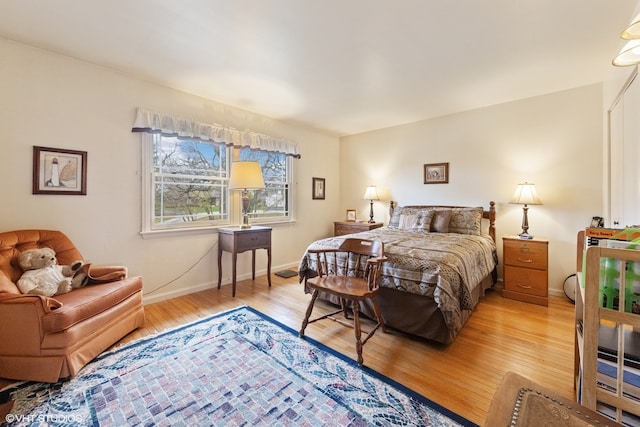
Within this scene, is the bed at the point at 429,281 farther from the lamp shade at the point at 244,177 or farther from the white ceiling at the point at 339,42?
the white ceiling at the point at 339,42

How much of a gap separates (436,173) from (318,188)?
6.76ft

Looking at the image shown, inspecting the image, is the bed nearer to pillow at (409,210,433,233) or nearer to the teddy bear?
pillow at (409,210,433,233)

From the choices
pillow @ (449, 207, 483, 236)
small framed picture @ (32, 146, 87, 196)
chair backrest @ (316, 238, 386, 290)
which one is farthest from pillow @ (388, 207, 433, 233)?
small framed picture @ (32, 146, 87, 196)

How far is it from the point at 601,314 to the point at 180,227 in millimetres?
3584

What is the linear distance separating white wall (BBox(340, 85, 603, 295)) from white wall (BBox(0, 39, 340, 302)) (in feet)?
9.35

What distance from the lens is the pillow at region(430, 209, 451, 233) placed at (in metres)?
3.54

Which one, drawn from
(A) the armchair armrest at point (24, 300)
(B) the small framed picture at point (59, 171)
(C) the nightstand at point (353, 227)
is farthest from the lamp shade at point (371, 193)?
(A) the armchair armrest at point (24, 300)

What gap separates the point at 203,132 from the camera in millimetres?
3324

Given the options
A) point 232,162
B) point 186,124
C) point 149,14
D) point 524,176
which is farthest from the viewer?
point 232,162

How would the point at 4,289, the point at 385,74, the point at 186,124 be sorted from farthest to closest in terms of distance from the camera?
the point at 186,124 → the point at 385,74 → the point at 4,289

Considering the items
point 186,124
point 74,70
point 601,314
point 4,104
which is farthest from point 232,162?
point 601,314

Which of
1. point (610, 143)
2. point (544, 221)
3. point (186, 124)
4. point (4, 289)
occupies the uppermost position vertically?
point (186, 124)

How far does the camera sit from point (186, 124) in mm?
3184

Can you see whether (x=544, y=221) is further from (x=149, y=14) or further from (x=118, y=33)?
(x=118, y=33)
